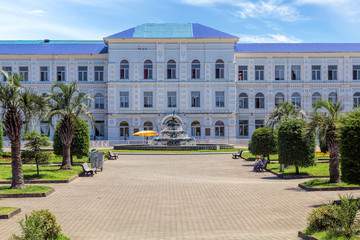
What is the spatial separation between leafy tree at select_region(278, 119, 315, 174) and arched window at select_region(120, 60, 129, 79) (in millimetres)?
40479

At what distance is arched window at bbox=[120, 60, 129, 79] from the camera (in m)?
60.4

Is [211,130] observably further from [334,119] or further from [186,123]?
[334,119]

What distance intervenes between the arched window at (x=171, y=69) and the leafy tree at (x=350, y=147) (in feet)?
153

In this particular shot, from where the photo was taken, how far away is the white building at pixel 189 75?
6019cm

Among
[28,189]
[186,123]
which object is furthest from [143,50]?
[28,189]

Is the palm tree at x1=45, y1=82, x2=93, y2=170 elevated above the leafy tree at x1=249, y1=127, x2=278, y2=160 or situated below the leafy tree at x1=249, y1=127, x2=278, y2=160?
above

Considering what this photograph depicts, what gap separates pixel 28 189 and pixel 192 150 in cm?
2843

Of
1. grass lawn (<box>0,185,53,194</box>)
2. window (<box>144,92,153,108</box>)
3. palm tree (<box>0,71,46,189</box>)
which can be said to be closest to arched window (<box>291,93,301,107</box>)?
window (<box>144,92,153,108</box>)

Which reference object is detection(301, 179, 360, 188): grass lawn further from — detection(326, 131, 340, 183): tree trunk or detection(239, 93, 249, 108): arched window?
detection(239, 93, 249, 108): arched window

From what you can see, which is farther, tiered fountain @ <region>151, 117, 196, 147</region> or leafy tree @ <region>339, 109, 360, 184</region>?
tiered fountain @ <region>151, 117, 196, 147</region>

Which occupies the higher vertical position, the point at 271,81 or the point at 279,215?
the point at 271,81

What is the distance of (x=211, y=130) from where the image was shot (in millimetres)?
60281

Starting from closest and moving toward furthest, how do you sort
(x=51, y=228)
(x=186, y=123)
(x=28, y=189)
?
1. (x=51, y=228)
2. (x=28, y=189)
3. (x=186, y=123)

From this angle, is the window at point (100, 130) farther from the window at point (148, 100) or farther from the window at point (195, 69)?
the window at point (195, 69)
